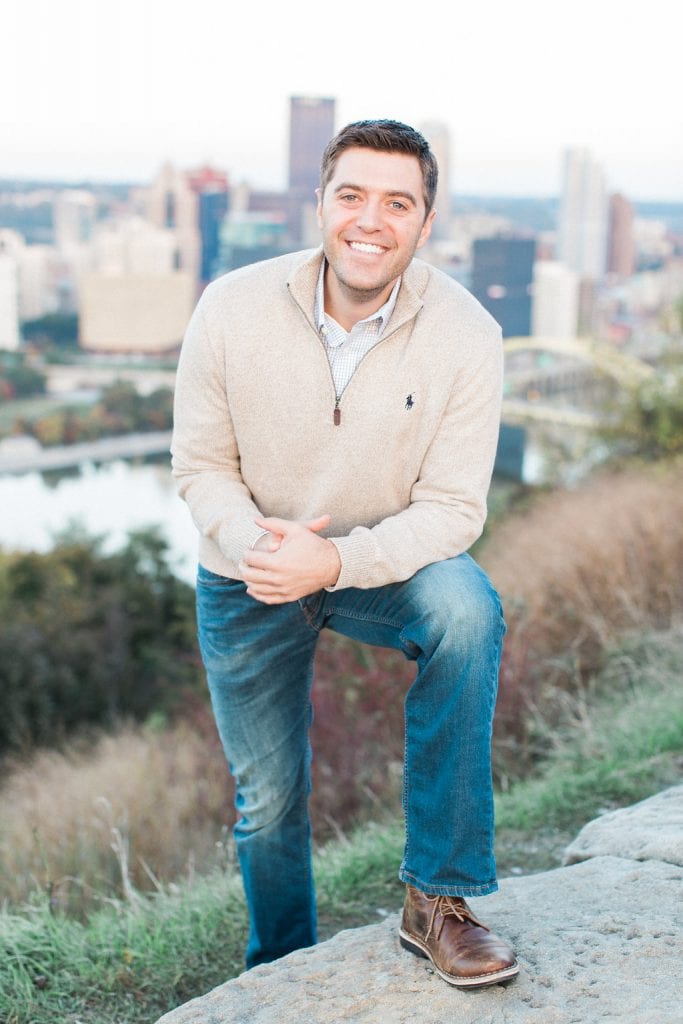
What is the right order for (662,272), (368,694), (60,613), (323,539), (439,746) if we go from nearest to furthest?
(439,746), (323,539), (368,694), (60,613), (662,272)

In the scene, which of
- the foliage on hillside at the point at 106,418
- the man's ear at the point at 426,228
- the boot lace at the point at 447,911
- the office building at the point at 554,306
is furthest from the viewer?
the foliage on hillside at the point at 106,418

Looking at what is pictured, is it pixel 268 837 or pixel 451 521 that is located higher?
pixel 451 521

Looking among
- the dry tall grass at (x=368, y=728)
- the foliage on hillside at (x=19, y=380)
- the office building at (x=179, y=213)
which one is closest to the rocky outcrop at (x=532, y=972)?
the dry tall grass at (x=368, y=728)

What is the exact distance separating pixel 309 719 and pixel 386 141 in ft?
3.58

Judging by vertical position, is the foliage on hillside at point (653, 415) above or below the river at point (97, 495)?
above

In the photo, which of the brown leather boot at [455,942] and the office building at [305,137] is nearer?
the brown leather boot at [455,942]

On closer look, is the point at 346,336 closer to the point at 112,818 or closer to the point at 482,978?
the point at 482,978

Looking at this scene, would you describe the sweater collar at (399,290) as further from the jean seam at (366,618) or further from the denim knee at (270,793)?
the denim knee at (270,793)

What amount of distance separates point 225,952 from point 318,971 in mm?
488

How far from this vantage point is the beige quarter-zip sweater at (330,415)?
193 centimetres

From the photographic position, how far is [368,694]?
180 inches

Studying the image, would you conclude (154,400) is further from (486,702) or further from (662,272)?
(486,702)

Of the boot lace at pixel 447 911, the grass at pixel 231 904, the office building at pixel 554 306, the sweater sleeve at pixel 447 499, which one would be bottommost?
the office building at pixel 554 306

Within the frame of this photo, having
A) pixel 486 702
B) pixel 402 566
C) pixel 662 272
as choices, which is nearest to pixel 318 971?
pixel 486 702
